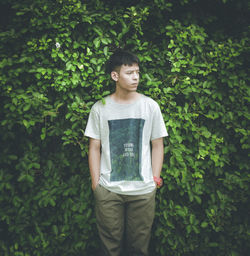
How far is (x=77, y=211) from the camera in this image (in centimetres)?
254

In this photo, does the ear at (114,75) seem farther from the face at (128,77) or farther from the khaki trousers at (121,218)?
the khaki trousers at (121,218)

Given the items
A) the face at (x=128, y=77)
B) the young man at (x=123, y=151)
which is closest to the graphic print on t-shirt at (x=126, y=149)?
the young man at (x=123, y=151)

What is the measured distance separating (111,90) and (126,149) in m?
0.71

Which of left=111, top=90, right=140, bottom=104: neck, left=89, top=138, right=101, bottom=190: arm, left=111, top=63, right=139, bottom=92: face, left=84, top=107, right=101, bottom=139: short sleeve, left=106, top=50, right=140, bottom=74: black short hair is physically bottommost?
left=89, top=138, right=101, bottom=190: arm

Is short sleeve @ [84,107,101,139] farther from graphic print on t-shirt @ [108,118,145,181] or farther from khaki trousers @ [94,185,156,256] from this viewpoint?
khaki trousers @ [94,185,156,256]

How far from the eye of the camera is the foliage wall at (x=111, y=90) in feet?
7.45

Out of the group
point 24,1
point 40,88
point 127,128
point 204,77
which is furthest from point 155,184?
point 24,1

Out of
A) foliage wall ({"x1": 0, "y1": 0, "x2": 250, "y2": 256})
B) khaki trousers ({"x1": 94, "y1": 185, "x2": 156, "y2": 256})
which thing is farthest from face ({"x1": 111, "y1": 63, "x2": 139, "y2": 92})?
khaki trousers ({"x1": 94, "y1": 185, "x2": 156, "y2": 256})

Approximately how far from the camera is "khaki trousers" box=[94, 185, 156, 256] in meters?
2.15

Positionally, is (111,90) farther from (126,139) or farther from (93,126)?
(126,139)

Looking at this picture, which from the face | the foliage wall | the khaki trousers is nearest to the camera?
the face

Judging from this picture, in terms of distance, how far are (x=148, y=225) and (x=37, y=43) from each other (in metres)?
2.18

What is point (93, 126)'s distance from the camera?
2178 millimetres

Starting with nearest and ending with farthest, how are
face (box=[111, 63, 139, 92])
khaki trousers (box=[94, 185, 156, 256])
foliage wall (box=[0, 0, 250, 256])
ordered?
face (box=[111, 63, 139, 92])
khaki trousers (box=[94, 185, 156, 256])
foliage wall (box=[0, 0, 250, 256])
